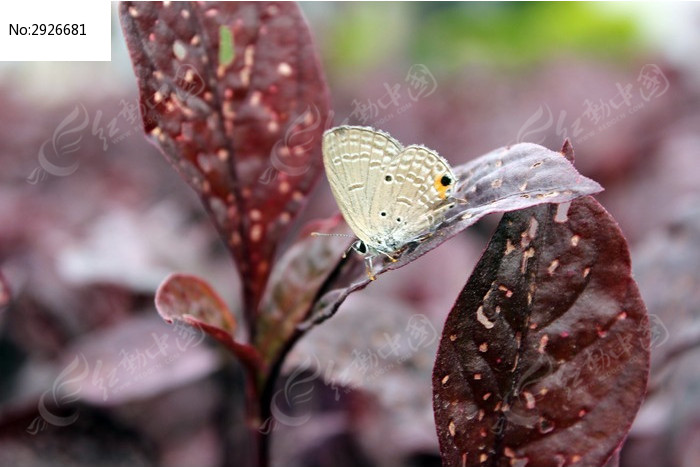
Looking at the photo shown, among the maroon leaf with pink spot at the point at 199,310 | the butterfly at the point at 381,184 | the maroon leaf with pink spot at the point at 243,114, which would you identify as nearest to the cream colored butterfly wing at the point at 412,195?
the butterfly at the point at 381,184

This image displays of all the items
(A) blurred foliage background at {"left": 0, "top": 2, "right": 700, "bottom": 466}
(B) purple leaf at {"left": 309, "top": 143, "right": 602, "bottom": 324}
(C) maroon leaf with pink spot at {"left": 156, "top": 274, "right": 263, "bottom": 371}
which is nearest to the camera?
(B) purple leaf at {"left": 309, "top": 143, "right": 602, "bottom": 324}

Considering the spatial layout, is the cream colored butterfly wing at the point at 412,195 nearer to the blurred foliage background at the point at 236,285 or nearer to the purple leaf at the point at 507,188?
the purple leaf at the point at 507,188

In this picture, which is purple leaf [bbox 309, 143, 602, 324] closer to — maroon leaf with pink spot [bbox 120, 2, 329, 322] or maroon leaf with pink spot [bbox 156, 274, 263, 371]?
maroon leaf with pink spot [bbox 156, 274, 263, 371]

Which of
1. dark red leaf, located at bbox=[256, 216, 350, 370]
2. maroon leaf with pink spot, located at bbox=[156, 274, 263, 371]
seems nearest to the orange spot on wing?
dark red leaf, located at bbox=[256, 216, 350, 370]

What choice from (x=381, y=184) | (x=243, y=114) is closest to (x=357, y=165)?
(x=381, y=184)

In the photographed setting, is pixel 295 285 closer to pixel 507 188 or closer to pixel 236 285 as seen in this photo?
pixel 507 188

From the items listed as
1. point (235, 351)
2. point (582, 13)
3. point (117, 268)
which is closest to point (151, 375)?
point (117, 268)

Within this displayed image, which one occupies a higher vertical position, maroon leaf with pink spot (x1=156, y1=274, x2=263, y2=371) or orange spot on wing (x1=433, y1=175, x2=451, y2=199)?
orange spot on wing (x1=433, y1=175, x2=451, y2=199)

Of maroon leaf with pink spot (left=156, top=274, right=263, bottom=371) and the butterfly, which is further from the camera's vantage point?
the butterfly
